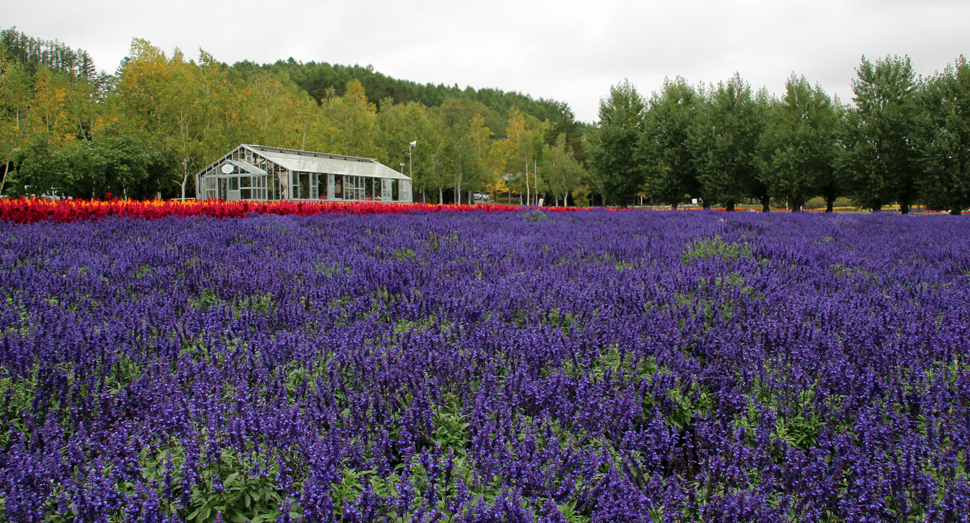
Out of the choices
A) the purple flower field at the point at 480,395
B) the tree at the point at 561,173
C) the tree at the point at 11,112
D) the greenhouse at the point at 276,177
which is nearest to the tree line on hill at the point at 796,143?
the tree at the point at 561,173

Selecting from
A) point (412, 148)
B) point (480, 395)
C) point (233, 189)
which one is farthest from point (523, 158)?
point (480, 395)

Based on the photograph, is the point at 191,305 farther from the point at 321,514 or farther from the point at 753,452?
the point at 753,452

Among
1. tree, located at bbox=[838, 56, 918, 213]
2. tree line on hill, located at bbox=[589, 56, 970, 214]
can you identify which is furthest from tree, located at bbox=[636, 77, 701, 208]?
tree, located at bbox=[838, 56, 918, 213]

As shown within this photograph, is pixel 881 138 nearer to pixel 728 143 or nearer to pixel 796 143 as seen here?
pixel 796 143

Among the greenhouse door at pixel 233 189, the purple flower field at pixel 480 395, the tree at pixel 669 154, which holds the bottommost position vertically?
the purple flower field at pixel 480 395

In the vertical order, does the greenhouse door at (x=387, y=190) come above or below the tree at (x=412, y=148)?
below

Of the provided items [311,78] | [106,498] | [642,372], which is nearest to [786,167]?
[642,372]

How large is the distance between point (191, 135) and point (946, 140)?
47.3 m

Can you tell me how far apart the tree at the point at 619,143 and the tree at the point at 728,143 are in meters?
5.56

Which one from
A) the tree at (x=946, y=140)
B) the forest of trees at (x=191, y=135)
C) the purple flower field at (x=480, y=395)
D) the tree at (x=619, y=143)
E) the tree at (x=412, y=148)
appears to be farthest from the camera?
the tree at (x=412, y=148)

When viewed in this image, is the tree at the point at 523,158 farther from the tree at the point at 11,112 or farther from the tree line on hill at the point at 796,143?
the tree at the point at 11,112

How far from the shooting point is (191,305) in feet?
13.8

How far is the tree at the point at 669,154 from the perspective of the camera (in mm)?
38469

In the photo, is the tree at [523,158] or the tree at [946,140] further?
the tree at [523,158]
